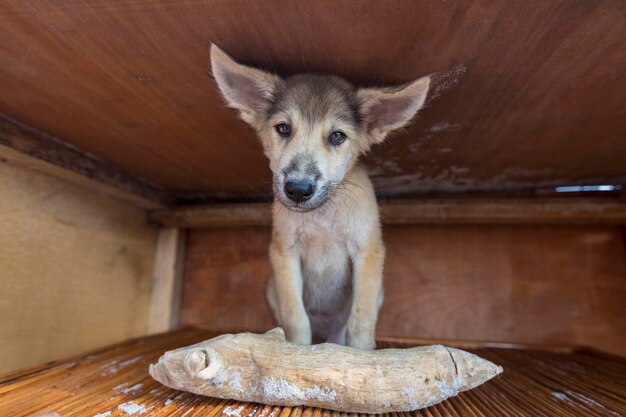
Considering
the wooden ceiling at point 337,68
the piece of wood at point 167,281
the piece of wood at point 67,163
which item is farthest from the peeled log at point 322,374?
the piece of wood at point 167,281

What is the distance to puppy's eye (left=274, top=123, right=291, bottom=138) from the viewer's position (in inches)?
70.2

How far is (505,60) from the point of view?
4.45 ft

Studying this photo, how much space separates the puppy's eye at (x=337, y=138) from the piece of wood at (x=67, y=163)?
1.38m

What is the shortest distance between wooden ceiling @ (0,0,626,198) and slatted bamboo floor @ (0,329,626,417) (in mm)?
1068

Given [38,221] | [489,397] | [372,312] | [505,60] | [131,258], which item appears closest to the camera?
[505,60]

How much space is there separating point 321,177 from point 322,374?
28.3 inches

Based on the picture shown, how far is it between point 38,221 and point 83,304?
0.57 m

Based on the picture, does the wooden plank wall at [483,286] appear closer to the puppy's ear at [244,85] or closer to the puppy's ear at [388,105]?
the puppy's ear at [388,105]

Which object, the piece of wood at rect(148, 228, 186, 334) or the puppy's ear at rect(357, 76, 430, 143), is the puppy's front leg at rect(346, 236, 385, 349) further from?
the piece of wood at rect(148, 228, 186, 334)

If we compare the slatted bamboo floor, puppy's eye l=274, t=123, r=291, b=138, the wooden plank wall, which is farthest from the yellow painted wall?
puppy's eye l=274, t=123, r=291, b=138

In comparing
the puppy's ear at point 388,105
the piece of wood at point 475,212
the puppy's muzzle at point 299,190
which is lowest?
the puppy's muzzle at point 299,190

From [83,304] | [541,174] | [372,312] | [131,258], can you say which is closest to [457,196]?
[541,174]

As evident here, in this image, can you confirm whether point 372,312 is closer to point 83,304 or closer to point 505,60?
point 505,60

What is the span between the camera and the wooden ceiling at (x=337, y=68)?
118cm
